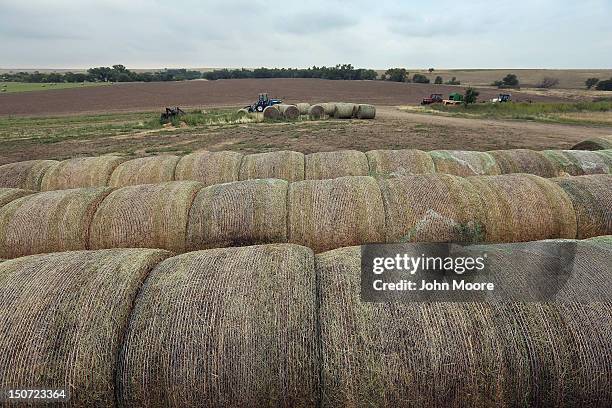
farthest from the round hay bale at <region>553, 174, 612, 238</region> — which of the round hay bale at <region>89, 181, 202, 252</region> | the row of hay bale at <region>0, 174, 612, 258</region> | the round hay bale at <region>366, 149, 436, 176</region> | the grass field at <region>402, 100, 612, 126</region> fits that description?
the grass field at <region>402, 100, 612, 126</region>

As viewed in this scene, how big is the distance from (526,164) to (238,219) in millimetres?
7889

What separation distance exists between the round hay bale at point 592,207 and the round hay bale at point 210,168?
302 inches

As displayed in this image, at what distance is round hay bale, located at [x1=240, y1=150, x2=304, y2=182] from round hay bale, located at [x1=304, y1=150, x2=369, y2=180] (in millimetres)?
261

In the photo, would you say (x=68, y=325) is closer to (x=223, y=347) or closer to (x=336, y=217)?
(x=223, y=347)

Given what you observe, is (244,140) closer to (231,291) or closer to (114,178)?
(114,178)

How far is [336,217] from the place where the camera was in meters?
6.24

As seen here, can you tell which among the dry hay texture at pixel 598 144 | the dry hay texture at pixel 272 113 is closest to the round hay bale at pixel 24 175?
the dry hay texture at pixel 598 144

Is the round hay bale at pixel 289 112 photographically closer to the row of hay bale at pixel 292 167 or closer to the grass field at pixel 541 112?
the grass field at pixel 541 112

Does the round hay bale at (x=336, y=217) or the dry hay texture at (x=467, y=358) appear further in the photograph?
the round hay bale at (x=336, y=217)

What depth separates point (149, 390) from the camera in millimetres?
3311

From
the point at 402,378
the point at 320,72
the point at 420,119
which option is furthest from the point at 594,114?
the point at 320,72

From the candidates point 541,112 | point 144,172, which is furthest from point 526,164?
point 541,112

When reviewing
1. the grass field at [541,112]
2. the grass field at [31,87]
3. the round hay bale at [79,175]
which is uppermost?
the round hay bale at [79,175]

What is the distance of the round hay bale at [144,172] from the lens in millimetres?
10195
